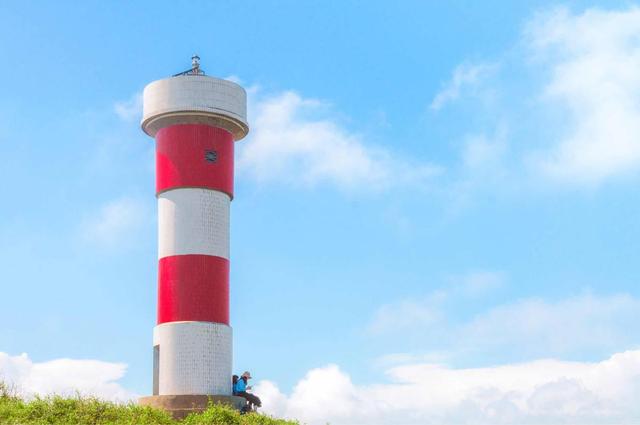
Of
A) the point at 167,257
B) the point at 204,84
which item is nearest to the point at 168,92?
the point at 204,84

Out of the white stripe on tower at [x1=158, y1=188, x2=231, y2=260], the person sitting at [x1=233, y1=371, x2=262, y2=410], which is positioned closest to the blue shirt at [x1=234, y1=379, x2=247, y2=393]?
the person sitting at [x1=233, y1=371, x2=262, y2=410]

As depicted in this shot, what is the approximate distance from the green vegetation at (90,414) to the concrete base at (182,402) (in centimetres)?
64

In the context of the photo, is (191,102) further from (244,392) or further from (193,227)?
(244,392)

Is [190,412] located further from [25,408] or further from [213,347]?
[25,408]

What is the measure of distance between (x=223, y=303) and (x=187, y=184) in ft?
13.4

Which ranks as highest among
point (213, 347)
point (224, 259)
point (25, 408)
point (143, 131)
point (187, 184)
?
point (143, 131)

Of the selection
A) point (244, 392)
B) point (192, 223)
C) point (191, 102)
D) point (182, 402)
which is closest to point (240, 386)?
point (244, 392)

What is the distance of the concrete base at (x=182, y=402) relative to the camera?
1097 inches

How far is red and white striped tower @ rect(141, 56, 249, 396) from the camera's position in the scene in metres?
28.6

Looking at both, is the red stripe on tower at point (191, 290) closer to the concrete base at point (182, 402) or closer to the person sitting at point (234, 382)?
the person sitting at point (234, 382)

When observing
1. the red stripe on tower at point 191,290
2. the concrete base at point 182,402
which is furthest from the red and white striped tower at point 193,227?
the concrete base at point 182,402

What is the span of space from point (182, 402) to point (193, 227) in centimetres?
557

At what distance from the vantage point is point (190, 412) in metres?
27.8

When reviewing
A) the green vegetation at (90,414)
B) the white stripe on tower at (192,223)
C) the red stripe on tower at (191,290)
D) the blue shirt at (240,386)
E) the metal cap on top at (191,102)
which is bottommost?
the green vegetation at (90,414)
